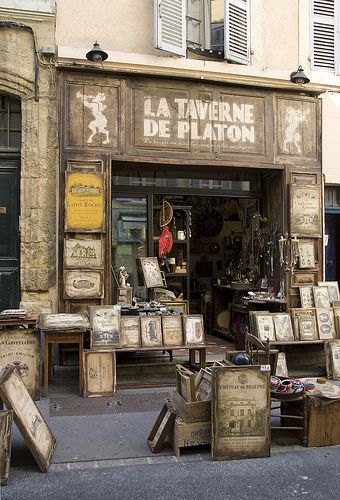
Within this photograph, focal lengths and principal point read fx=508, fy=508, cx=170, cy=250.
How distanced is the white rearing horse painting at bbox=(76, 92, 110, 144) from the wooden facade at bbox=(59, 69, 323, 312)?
0.05 ft

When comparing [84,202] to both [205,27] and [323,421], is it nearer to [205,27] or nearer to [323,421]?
[205,27]

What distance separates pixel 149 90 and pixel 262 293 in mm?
3739

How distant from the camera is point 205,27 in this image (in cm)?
839

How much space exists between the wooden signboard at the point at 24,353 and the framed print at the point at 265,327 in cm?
315

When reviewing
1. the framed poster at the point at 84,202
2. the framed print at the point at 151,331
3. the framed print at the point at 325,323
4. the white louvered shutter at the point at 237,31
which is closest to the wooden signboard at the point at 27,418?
the framed print at the point at 151,331

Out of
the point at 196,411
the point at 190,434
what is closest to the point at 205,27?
the point at 196,411

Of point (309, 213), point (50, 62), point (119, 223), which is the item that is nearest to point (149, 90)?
point (50, 62)

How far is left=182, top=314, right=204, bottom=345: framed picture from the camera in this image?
22.8 feet

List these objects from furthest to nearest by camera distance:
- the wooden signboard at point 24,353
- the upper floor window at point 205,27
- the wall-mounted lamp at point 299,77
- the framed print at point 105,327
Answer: the wall-mounted lamp at point 299,77
the upper floor window at point 205,27
the framed print at point 105,327
the wooden signboard at point 24,353

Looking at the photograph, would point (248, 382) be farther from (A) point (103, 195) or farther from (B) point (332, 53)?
(B) point (332, 53)

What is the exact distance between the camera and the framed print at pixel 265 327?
24.2ft

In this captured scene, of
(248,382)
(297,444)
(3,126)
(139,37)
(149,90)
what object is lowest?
(297,444)

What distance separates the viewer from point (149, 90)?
7691 millimetres

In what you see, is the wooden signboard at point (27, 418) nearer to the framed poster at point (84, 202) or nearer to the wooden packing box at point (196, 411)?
the wooden packing box at point (196, 411)
